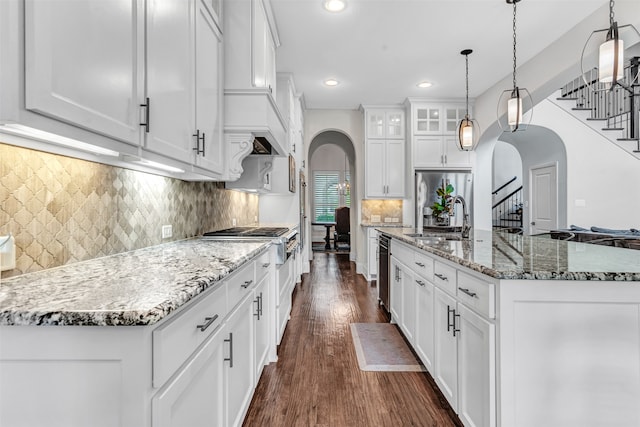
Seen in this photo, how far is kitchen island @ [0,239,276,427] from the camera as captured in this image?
803 mm

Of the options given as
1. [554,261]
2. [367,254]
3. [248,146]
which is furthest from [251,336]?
[367,254]

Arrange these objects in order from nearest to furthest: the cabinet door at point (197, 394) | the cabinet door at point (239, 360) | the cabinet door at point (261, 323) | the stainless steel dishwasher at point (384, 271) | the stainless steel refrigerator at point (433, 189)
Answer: the cabinet door at point (197, 394)
the cabinet door at point (239, 360)
the cabinet door at point (261, 323)
the stainless steel dishwasher at point (384, 271)
the stainless steel refrigerator at point (433, 189)

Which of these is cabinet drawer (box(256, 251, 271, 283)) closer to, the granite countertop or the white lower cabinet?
the white lower cabinet

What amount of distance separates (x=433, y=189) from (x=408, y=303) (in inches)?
130

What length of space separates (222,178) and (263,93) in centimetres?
68

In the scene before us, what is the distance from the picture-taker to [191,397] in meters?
1.07

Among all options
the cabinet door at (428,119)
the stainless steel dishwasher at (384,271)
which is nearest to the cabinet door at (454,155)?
the cabinet door at (428,119)

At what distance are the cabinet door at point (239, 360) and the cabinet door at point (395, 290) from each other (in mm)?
1605

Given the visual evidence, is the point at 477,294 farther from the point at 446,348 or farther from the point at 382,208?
the point at 382,208

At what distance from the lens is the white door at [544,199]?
6.62 meters

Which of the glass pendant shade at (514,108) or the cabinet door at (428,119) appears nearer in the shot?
the glass pendant shade at (514,108)

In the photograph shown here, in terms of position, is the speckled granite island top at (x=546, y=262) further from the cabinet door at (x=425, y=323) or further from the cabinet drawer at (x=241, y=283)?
the cabinet drawer at (x=241, y=283)

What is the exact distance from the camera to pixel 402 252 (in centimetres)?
304

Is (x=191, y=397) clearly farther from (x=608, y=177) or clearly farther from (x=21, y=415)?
(x=608, y=177)
